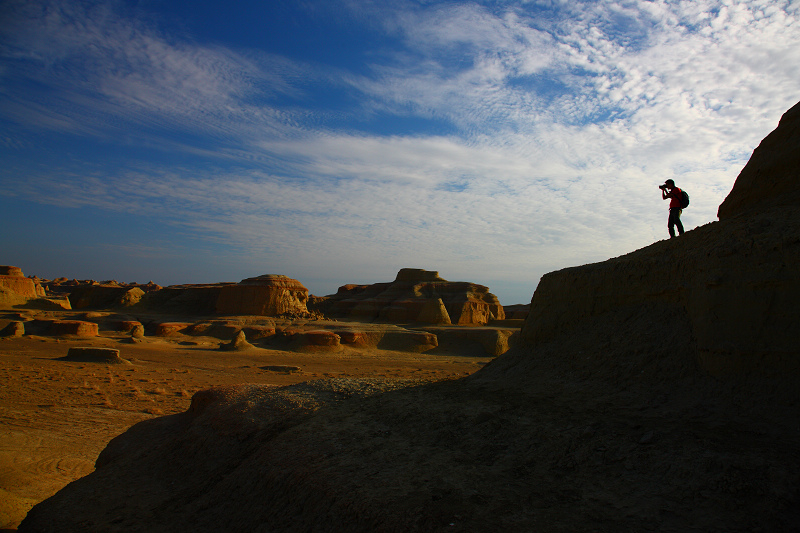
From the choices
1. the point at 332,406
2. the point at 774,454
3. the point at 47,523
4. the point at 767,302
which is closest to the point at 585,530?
the point at 774,454

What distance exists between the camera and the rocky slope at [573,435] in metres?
2.60

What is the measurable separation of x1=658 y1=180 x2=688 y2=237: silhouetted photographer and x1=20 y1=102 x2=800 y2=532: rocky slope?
1684 mm

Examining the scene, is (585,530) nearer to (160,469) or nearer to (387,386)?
(387,386)

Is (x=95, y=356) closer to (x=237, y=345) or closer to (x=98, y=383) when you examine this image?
(x=98, y=383)

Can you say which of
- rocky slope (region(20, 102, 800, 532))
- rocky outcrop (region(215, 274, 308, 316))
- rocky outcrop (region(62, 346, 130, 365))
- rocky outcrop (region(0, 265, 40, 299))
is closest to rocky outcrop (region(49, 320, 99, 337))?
rocky outcrop (region(62, 346, 130, 365))

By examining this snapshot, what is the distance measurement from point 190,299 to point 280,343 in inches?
502

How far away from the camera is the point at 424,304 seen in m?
33.4

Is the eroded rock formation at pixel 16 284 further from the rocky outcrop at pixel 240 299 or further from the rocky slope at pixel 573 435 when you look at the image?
the rocky slope at pixel 573 435

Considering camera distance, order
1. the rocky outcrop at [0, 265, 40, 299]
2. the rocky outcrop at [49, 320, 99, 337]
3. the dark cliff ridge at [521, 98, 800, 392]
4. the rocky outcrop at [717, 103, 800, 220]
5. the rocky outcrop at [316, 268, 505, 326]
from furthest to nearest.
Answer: the rocky outcrop at [316, 268, 505, 326] → the rocky outcrop at [0, 265, 40, 299] → the rocky outcrop at [49, 320, 99, 337] → the rocky outcrop at [717, 103, 800, 220] → the dark cliff ridge at [521, 98, 800, 392]

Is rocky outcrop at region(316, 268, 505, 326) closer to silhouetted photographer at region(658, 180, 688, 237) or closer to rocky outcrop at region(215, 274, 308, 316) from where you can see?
rocky outcrop at region(215, 274, 308, 316)

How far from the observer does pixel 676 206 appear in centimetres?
626

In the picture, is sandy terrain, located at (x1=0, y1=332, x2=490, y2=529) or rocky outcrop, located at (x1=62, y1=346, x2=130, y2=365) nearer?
sandy terrain, located at (x1=0, y1=332, x2=490, y2=529)

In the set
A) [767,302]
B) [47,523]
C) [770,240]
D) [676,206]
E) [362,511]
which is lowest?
[47,523]

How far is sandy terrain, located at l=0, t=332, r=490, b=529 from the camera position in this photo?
6.61 meters
